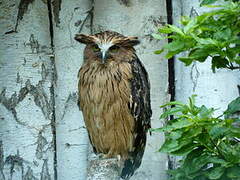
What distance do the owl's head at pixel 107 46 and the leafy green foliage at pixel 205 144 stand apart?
1.46 metres

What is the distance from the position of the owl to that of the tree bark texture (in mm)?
380

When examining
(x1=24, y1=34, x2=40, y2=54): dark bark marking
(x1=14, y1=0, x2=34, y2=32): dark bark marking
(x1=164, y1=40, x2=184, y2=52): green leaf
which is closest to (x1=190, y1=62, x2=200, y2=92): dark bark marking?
(x1=24, y1=34, x2=40, y2=54): dark bark marking

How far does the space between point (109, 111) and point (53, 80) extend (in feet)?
2.10

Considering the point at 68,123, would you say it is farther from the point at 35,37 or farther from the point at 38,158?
the point at 35,37

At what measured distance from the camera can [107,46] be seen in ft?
12.2

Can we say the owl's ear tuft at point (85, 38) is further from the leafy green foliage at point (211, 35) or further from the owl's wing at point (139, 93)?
the leafy green foliage at point (211, 35)

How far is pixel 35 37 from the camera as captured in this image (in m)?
4.18

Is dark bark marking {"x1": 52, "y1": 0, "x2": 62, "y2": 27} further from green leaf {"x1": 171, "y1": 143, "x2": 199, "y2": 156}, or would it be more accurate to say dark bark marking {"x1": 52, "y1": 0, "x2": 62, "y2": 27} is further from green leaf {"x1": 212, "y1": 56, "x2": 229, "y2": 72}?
green leaf {"x1": 171, "y1": 143, "x2": 199, "y2": 156}

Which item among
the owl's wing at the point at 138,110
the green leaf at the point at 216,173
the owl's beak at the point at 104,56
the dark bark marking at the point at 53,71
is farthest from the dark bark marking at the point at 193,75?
the green leaf at the point at 216,173

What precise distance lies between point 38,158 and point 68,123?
1.26 feet

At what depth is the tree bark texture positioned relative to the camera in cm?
416

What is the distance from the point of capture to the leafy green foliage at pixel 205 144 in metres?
2.14

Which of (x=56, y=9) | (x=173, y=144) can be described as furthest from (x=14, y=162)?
(x=173, y=144)

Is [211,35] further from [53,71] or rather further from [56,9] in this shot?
[56,9]
